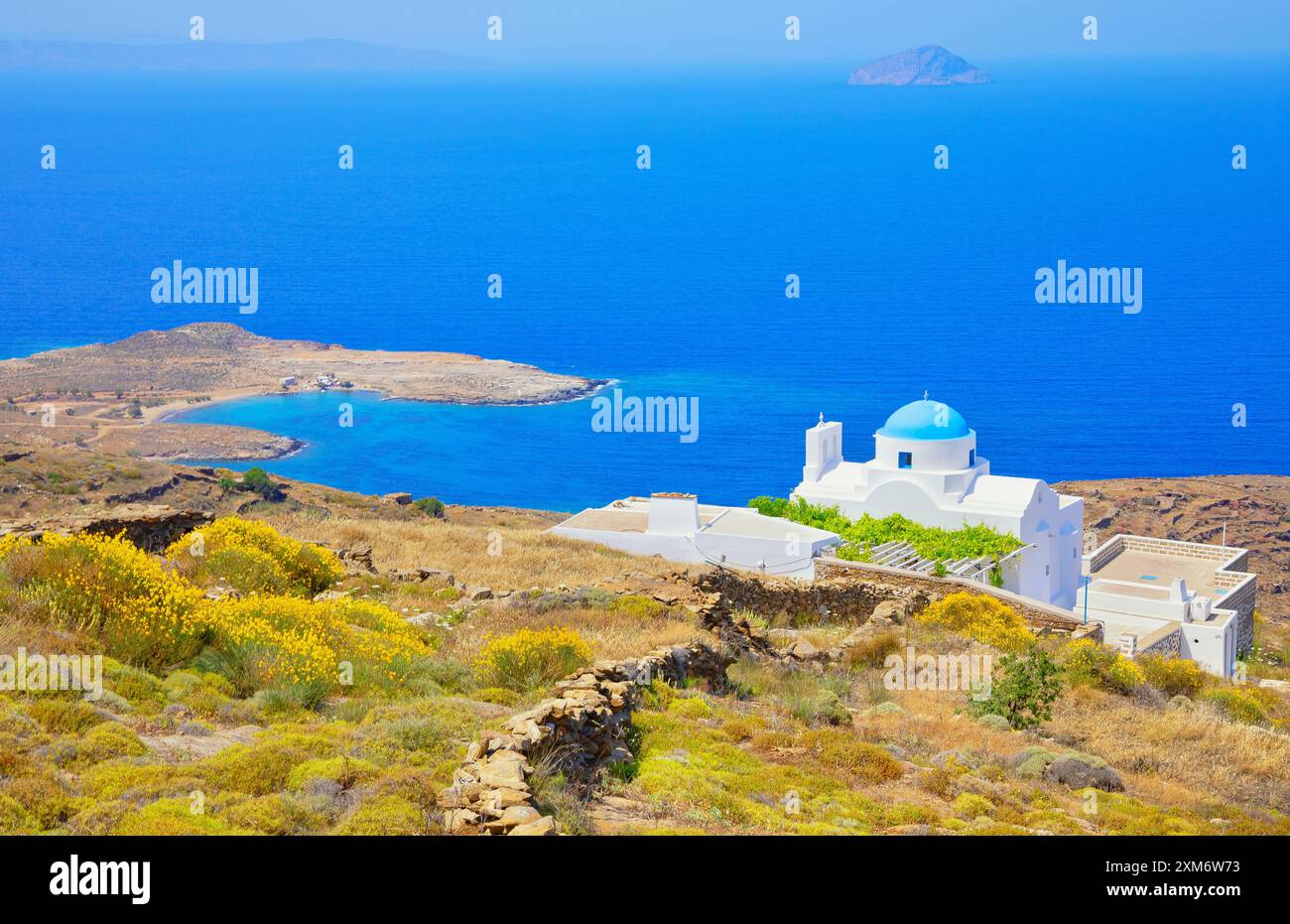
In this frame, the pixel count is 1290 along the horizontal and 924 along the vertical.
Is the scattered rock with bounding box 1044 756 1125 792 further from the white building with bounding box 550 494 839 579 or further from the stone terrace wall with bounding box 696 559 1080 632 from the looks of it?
the white building with bounding box 550 494 839 579

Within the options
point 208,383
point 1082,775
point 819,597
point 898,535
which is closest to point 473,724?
point 1082,775

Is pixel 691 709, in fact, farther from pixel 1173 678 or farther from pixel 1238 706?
pixel 1173 678

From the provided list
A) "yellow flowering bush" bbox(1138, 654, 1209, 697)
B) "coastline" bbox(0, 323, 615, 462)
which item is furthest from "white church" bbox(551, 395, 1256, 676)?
"coastline" bbox(0, 323, 615, 462)

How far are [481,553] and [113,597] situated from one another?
13.7m

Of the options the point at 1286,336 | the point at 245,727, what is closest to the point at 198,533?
the point at 245,727

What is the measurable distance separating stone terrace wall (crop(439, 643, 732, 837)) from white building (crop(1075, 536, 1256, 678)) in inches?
566

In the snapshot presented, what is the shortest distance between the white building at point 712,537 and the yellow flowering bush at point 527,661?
15.9 metres

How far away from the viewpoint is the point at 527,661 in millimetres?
12594

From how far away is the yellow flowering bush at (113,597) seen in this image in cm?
1195

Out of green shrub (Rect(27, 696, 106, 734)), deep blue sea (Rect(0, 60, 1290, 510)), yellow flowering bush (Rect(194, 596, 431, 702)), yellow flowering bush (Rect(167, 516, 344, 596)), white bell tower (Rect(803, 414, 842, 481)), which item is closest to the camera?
green shrub (Rect(27, 696, 106, 734))

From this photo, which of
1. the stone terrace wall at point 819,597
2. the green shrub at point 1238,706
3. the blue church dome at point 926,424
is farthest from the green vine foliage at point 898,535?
the green shrub at point 1238,706

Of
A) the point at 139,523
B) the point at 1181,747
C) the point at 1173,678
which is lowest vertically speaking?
the point at 1173,678

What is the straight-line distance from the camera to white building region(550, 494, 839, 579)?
Result: 29.2m
